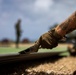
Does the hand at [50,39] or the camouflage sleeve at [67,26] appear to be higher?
the camouflage sleeve at [67,26]

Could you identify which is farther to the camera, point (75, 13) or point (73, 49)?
point (73, 49)

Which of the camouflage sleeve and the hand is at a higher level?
the camouflage sleeve

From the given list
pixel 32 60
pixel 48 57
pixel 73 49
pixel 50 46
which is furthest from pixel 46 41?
pixel 73 49

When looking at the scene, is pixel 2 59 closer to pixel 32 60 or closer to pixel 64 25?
pixel 64 25

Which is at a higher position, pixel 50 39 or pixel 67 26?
pixel 67 26

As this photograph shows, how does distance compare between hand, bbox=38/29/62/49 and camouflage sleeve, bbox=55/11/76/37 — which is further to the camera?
hand, bbox=38/29/62/49

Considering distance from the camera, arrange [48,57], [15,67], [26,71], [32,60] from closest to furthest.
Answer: [26,71] < [15,67] < [32,60] < [48,57]

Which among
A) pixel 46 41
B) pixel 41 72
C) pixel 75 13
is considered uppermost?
pixel 75 13

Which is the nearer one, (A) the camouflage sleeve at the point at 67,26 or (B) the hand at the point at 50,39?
(A) the camouflage sleeve at the point at 67,26
